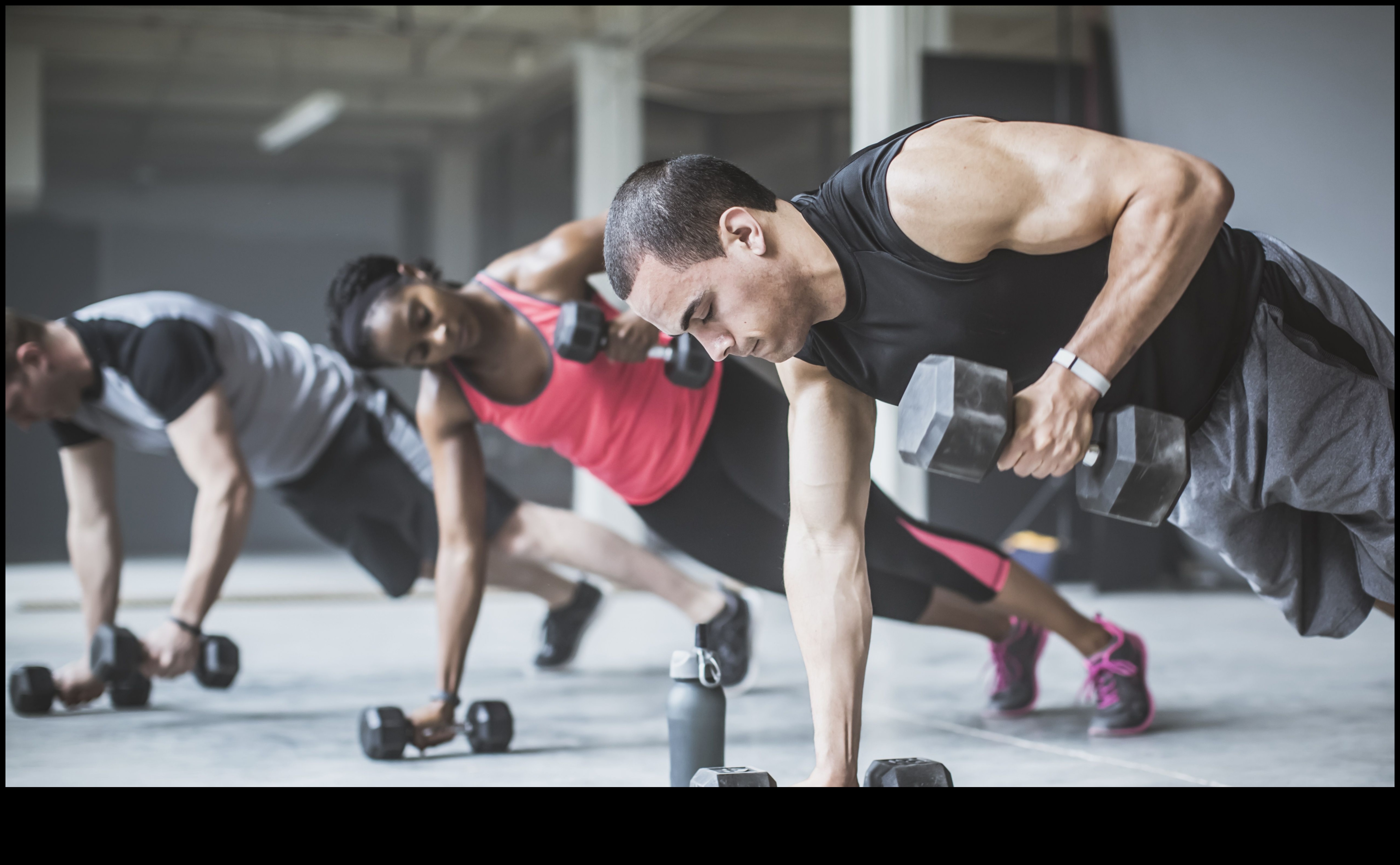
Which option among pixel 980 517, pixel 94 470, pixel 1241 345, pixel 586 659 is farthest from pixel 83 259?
pixel 1241 345

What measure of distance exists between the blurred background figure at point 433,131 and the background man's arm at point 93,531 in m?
0.45

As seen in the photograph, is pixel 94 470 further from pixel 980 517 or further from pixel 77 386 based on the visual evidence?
pixel 980 517

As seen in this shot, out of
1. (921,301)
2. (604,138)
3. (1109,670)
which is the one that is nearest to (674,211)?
(921,301)

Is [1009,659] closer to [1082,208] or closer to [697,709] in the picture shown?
[697,709]

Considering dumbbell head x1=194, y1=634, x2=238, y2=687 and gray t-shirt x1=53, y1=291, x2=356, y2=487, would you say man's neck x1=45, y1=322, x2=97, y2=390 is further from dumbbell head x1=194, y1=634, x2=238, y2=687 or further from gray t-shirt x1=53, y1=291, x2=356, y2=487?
dumbbell head x1=194, y1=634, x2=238, y2=687

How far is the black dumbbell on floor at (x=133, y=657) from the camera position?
8.06 ft

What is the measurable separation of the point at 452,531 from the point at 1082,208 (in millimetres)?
1410

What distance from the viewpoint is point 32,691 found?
2504 mm

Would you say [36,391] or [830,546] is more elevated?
[36,391]

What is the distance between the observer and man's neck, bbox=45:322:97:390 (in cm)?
240

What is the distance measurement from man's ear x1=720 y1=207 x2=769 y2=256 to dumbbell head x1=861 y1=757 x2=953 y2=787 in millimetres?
589

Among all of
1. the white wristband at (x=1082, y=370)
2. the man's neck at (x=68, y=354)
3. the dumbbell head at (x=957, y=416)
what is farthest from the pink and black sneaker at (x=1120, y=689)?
the man's neck at (x=68, y=354)

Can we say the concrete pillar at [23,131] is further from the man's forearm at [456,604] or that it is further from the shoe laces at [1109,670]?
the shoe laces at [1109,670]

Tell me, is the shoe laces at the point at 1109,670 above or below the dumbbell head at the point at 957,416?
below
